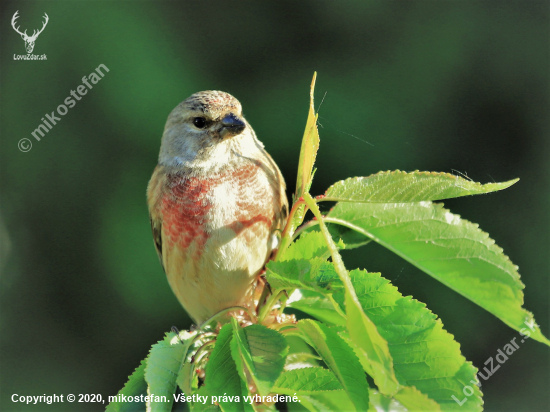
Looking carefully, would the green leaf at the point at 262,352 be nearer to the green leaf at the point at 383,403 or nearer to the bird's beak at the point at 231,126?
the green leaf at the point at 383,403

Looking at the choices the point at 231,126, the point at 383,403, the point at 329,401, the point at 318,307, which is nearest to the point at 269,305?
the point at 318,307

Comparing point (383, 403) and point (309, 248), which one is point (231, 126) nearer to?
point (309, 248)

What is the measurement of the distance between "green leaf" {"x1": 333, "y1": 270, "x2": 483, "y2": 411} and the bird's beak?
26.8 inches

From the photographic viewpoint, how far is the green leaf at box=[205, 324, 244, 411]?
780mm

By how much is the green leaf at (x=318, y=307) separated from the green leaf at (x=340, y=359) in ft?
Answer: 0.34

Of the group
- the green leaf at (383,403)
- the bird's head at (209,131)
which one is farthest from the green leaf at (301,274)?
the bird's head at (209,131)

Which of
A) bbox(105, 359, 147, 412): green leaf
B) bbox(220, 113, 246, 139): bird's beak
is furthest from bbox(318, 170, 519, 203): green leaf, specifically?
bbox(220, 113, 246, 139): bird's beak

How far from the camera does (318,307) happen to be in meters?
0.97

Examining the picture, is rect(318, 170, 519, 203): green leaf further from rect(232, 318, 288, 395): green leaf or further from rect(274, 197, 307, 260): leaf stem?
rect(232, 318, 288, 395): green leaf

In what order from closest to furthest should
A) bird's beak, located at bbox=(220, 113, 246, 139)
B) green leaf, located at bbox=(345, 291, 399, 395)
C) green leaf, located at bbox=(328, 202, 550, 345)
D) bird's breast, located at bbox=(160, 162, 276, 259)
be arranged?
green leaf, located at bbox=(345, 291, 399, 395) < green leaf, located at bbox=(328, 202, 550, 345) < bird's breast, located at bbox=(160, 162, 276, 259) < bird's beak, located at bbox=(220, 113, 246, 139)

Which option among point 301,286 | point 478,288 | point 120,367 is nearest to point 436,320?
point 478,288

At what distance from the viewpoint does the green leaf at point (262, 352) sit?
727 mm

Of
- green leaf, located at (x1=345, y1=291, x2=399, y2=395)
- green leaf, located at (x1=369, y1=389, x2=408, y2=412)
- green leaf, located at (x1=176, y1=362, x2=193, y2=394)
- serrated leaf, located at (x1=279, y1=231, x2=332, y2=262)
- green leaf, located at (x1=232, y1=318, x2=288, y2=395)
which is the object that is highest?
serrated leaf, located at (x1=279, y1=231, x2=332, y2=262)

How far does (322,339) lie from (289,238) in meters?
0.20
